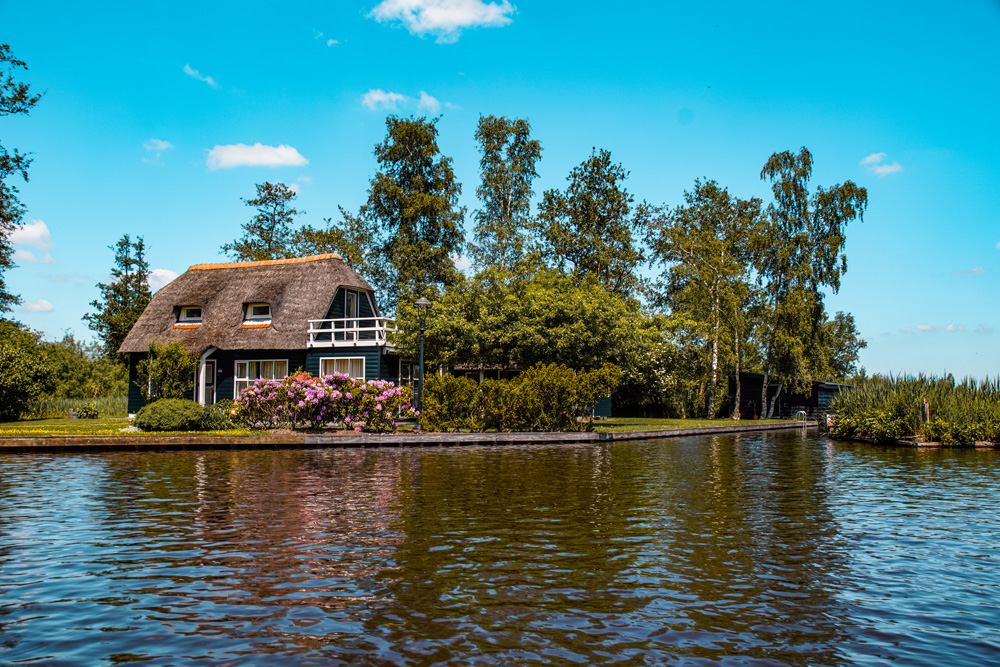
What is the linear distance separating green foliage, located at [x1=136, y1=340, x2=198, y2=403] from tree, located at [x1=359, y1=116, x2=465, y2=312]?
17.9 meters

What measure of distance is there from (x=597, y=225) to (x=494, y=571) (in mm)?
44449

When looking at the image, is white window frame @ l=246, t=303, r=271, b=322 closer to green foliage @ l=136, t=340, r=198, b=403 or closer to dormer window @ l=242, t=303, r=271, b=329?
dormer window @ l=242, t=303, r=271, b=329

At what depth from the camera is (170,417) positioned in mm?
24922

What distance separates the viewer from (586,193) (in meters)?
49.9

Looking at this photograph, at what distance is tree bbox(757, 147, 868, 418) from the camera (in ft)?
157

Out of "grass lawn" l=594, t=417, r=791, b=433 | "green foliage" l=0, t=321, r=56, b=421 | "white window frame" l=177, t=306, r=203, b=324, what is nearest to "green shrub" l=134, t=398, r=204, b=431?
"green foliage" l=0, t=321, r=56, b=421

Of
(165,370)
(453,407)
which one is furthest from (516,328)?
(165,370)

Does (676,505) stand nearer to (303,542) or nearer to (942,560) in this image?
(942,560)

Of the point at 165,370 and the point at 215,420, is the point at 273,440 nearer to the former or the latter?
the point at 215,420

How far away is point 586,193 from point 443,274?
11387 millimetres

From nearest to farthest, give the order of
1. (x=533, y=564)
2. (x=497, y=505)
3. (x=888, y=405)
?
(x=533, y=564) < (x=497, y=505) < (x=888, y=405)

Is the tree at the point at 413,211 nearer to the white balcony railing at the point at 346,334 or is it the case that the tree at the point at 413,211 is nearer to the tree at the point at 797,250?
the white balcony railing at the point at 346,334

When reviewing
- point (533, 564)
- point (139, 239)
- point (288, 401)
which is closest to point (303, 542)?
point (533, 564)

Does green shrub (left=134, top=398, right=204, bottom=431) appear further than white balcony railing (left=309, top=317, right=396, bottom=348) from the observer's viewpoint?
No
